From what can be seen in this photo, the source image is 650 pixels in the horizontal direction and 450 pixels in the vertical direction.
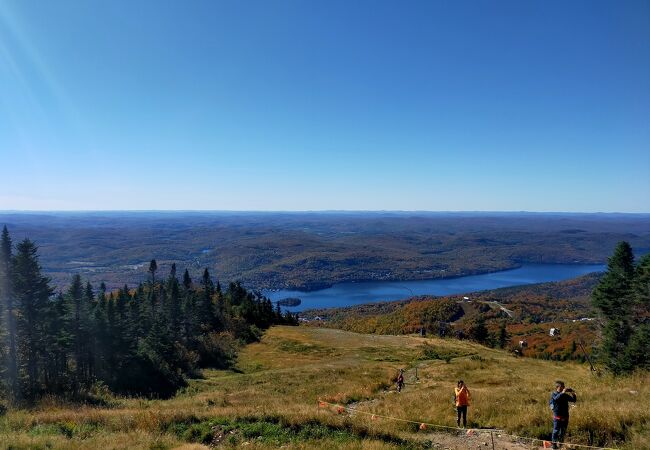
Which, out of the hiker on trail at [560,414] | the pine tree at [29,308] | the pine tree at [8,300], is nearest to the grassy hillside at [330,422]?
the hiker on trail at [560,414]

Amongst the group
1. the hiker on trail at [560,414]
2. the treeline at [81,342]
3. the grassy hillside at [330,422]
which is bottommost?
the treeline at [81,342]

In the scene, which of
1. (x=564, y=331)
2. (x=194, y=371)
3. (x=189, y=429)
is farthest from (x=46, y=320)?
(x=564, y=331)

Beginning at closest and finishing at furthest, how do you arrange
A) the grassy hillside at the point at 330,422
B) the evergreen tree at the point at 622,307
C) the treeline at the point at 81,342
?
the grassy hillside at the point at 330,422, the evergreen tree at the point at 622,307, the treeline at the point at 81,342

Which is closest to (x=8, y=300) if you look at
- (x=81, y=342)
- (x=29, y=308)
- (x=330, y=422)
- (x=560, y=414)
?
(x=29, y=308)

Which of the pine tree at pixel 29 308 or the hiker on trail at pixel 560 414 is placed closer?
the hiker on trail at pixel 560 414

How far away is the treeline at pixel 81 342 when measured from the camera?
102ft

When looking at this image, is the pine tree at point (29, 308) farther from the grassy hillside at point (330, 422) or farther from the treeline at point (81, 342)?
the grassy hillside at point (330, 422)

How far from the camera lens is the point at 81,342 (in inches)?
1550

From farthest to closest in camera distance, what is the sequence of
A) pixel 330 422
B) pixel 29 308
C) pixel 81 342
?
pixel 81 342 < pixel 29 308 < pixel 330 422

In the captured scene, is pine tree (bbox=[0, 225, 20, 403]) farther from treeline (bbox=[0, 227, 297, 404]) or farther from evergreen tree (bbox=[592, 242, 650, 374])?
evergreen tree (bbox=[592, 242, 650, 374])

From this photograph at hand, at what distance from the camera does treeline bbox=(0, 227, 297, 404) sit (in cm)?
3123

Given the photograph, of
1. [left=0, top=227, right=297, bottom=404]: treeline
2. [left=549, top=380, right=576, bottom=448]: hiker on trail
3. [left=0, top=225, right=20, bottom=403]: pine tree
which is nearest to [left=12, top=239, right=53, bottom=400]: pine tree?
[left=0, top=227, right=297, bottom=404]: treeline

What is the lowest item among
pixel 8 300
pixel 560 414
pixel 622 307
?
pixel 622 307

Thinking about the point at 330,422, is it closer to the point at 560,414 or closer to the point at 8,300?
the point at 560,414
